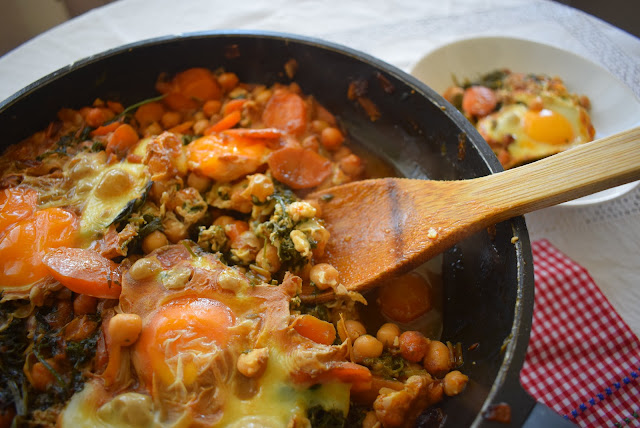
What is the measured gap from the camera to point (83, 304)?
1854 millimetres

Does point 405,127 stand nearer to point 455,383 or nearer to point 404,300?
point 404,300

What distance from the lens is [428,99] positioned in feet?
7.40

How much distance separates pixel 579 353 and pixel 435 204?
3.93ft

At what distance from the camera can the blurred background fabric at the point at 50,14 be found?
4.19 m

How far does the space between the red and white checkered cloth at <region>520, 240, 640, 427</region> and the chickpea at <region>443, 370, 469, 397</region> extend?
2.35 feet

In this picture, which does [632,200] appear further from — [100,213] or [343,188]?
[100,213]

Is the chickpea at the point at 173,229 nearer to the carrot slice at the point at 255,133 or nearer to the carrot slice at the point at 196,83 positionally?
the carrot slice at the point at 255,133

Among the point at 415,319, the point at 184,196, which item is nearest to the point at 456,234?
the point at 415,319

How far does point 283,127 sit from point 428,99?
2.77 feet

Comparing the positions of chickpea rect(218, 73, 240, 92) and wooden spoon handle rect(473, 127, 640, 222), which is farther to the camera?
chickpea rect(218, 73, 240, 92)

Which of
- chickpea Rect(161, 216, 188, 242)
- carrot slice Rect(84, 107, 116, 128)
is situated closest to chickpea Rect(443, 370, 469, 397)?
chickpea Rect(161, 216, 188, 242)

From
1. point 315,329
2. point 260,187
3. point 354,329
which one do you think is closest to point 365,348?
point 354,329

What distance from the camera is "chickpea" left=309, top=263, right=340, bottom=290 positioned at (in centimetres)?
196

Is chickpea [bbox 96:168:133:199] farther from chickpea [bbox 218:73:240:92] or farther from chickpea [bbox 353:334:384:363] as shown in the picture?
chickpea [bbox 353:334:384:363]
